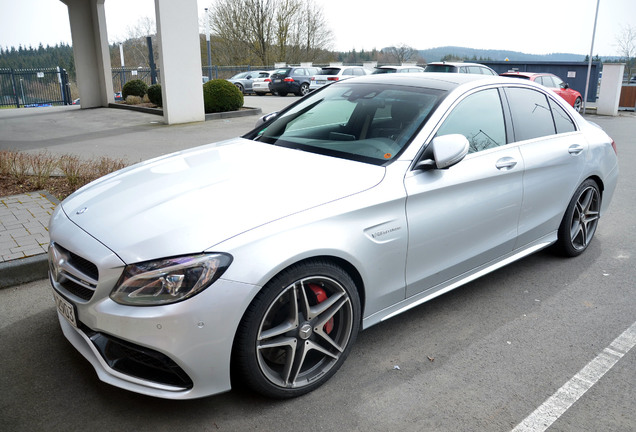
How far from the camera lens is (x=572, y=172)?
14.5 ft

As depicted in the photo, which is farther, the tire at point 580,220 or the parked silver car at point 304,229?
the tire at point 580,220

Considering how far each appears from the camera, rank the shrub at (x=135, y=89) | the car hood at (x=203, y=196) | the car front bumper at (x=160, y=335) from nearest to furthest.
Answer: the car front bumper at (x=160, y=335) → the car hood at (x=203, y=196) → the shrub at (x=135, y=89)

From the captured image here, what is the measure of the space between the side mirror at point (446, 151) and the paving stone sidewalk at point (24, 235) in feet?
10.5

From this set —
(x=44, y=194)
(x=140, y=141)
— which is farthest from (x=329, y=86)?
(x=140, y=141)

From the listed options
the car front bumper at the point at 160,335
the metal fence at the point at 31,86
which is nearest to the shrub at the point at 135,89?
the metal fence at the point at 31,86

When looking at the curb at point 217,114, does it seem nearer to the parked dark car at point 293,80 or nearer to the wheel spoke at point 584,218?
the parked dark car at point 293,80

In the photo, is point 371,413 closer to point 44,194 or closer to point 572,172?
point 572,172

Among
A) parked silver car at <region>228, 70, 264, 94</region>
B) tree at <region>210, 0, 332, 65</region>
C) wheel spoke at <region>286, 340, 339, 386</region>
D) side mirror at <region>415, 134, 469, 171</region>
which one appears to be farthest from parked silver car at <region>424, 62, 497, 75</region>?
tree at <region>210, 0, 332, 65</region>

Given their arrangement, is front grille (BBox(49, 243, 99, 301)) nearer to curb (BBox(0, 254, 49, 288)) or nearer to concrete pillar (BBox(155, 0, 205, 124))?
curb (BBox(0, 254, 49, 288))

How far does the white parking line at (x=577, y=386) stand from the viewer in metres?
2.65

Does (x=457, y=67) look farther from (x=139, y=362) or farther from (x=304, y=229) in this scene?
(x=139, y=362)

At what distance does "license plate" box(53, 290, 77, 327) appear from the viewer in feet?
8.65

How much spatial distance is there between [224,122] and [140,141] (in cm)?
378

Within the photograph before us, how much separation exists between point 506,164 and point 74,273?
2.88m
